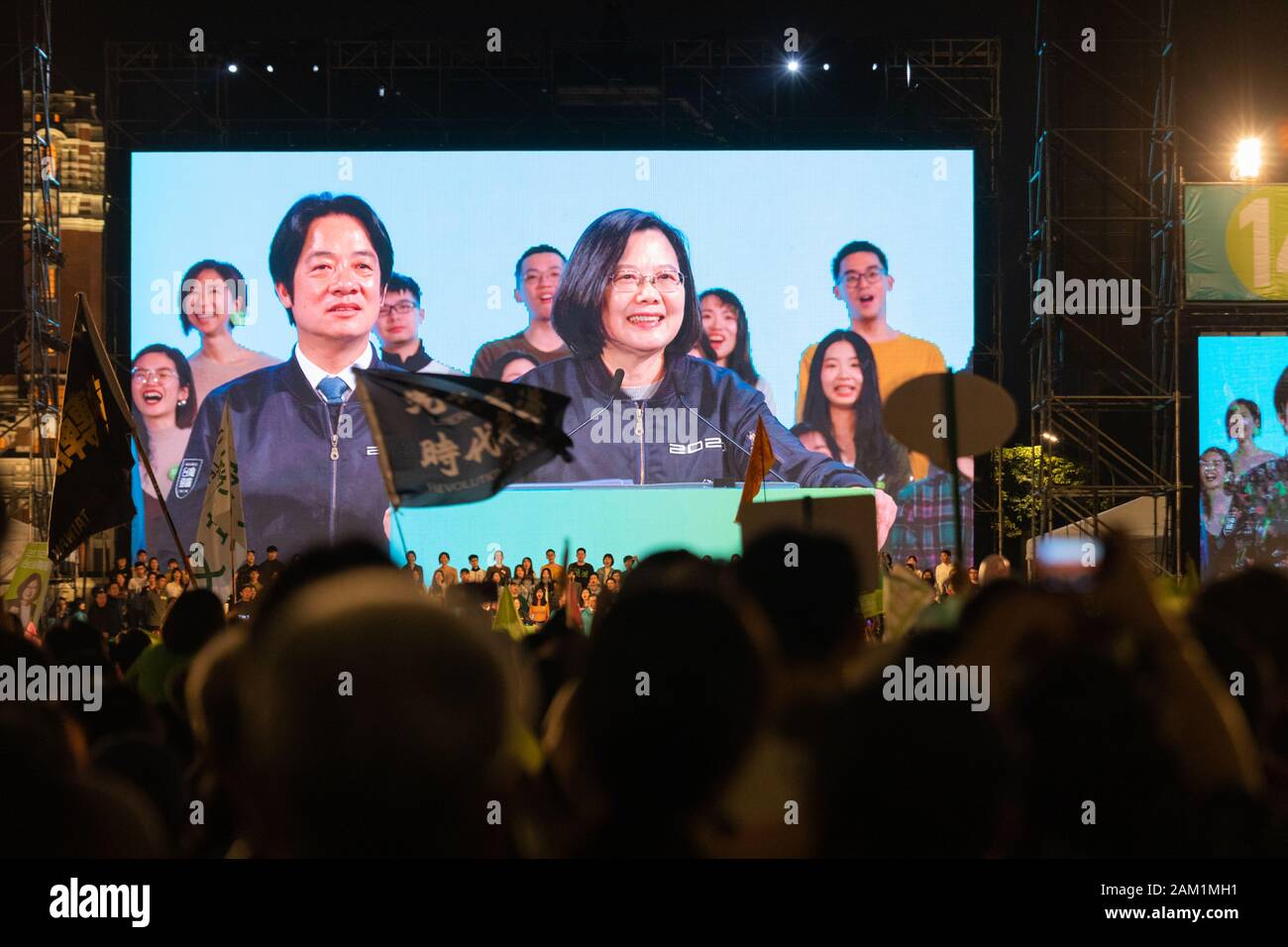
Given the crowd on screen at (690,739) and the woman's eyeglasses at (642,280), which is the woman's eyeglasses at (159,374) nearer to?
the woman's eyeglasses at (642,280)

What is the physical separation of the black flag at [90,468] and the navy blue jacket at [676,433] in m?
11.2

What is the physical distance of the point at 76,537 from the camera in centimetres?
682

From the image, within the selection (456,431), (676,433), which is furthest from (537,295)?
(456,431)

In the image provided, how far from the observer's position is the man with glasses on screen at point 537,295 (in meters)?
18.5

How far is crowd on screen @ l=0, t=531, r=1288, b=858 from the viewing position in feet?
5.41

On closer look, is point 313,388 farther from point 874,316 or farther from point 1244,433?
point 1244,433

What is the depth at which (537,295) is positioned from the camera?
18.6 m

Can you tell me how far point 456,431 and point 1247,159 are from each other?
60.0ft

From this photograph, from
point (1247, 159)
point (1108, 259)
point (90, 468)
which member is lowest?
point (90, 468)

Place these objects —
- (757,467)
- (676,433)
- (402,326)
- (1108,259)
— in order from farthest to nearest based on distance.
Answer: (1108,259), (402,326), (676,433), (757,467)

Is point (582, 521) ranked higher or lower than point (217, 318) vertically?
lower
